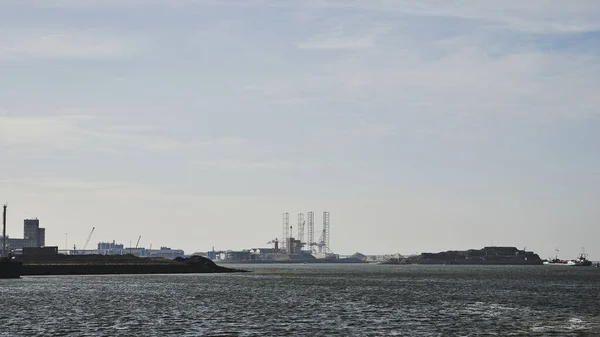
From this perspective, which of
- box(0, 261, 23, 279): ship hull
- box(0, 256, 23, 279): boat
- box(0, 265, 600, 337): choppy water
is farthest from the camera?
box(0, 256, 23, 279): boat

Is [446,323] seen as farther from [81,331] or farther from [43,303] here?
[43,303]

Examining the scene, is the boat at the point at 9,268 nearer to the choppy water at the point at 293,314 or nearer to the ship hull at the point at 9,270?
the ship hull at the point at 9,270

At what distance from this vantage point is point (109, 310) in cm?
9850

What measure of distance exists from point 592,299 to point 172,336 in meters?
76.8

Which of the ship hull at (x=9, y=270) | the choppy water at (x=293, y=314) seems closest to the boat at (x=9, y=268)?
the ship hull at (x=9, y=270)

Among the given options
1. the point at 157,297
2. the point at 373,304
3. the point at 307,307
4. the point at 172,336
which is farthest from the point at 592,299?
the point at 172,336

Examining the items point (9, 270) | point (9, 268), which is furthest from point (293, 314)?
point (9, 270)

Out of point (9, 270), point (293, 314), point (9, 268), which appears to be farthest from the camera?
point (9, 270)

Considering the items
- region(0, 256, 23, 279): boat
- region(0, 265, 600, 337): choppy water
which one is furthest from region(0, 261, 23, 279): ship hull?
region(0, 265, 600, 337): choppy water

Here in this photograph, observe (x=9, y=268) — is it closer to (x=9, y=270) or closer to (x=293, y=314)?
(x=9, y=270)

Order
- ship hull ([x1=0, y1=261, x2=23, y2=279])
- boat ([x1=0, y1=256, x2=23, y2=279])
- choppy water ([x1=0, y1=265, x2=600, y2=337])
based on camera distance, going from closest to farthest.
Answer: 1. choppy water ([x1=0, y1=265, x2=600, y2=337])
2. ship hull ([x1=0, y1=261, x2=23, y2=279])
3. boat ([x1=0, y1=256, x2=23, y2=279])

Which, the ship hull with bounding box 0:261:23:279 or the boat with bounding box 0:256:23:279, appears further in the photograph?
the boat with bounding box 0:256:23:279

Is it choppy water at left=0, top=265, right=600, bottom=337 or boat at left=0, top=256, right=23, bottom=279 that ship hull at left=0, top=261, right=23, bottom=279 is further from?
choppy water at left=0, top=265, right=600, bottom=337

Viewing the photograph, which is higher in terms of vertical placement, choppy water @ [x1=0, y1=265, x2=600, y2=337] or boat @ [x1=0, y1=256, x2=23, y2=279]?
boat @ [x1=0, y1=256, x2=23, y2=279]
